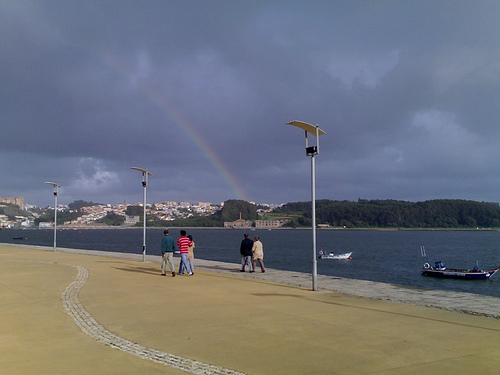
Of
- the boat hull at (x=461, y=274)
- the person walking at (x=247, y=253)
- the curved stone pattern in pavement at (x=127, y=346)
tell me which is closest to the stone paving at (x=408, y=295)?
the person walking at (x=247, y=253)

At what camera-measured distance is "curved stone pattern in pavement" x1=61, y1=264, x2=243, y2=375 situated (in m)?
5.75

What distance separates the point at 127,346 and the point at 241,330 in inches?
80.7

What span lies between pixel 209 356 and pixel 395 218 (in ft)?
649

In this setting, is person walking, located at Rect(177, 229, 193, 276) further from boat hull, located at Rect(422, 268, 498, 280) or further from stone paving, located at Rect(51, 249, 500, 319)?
boat hull, located at Rect(422, 268, 498, 280)

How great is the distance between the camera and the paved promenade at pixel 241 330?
233 inches

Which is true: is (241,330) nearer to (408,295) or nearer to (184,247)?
(408,295)

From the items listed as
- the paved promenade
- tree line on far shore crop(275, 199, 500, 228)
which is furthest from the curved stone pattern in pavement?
tree line on far shore crop(275, 199, 500, 228)

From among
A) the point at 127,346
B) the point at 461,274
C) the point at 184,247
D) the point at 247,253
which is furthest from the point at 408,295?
the point at 461,274

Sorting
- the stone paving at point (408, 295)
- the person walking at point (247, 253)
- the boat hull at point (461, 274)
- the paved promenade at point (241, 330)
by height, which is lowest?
the boat hull at point (461, 274)

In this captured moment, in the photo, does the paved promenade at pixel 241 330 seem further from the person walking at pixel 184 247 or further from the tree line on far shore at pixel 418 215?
the tree line on far shore at pixel 418 215

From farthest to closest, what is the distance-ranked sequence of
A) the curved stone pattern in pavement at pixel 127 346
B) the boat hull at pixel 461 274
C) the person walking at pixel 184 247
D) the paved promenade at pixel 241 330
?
the boat hull at pixel 461 274, the person walking at pixel 184 247, the paved promenade at pixel 241 330, the curved stone pattern in pavement at pixel 127 346

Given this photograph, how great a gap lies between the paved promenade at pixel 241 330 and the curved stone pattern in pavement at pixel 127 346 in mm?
20

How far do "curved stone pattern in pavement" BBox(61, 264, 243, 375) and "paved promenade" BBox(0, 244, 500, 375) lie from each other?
0.07 feet

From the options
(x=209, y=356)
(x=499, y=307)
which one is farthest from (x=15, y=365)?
(x=499, y=307)
